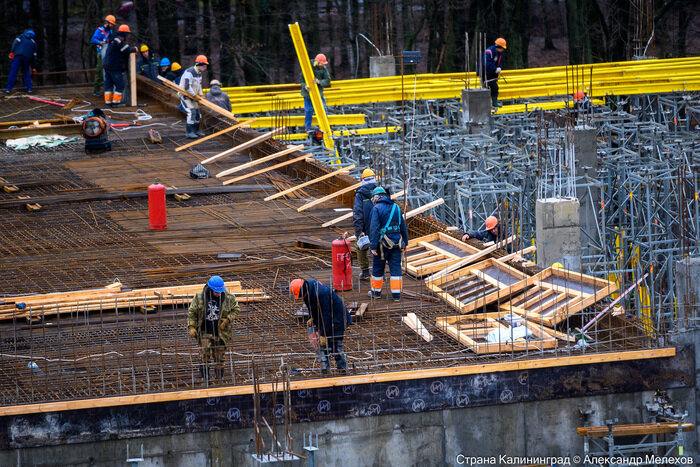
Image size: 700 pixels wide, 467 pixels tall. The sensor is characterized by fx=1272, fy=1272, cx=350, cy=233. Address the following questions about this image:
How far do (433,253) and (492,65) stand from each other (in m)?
11.9

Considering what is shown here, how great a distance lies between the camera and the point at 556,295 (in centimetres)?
1730

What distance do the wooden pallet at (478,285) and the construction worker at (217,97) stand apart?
A: 13.3 metres

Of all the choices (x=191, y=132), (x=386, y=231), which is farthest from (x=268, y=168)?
(x=386, y=231)

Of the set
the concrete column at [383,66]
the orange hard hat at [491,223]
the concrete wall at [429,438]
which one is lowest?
the concrete wall at [429,438]

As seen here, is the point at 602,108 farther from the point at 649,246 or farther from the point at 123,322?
the point at 123,322

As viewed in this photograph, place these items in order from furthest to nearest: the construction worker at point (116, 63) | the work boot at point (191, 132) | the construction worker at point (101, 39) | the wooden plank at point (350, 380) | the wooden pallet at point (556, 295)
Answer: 1. the construction worker at point (101, 39)
2. the construction worker at point (116, 63)
3. the work boot at point (191, 132)
4. the wooden pallet at point (556, 295)
5. the wooden plank at point (350, 380)

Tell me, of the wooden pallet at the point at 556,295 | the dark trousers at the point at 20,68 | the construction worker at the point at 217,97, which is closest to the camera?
the wooden pallet at the point at 556,295

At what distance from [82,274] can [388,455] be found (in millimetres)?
6765

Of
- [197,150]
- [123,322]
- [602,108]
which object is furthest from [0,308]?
[602,108]

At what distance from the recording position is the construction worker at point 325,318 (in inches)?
590

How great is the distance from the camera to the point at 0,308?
17.9 meters

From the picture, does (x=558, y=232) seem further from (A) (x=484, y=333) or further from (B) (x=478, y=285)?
(A) (x=484, y=333)

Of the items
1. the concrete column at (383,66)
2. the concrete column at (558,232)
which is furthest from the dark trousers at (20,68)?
the concrete column at (558,232)

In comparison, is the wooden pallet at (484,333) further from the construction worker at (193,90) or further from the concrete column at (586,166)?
the construction worker at (193,90)
